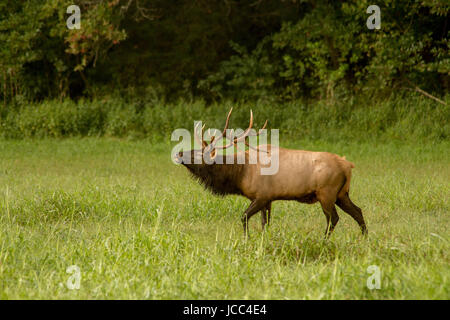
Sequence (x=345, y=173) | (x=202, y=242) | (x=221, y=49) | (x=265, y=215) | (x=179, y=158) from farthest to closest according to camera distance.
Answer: (x=221, y=49)
(x=265, y=215)
(x=345, y=173)
(x=179, y=158)
(x=202, y=242)

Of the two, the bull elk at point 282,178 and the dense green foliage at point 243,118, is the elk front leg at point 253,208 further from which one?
the dense green foliage at point 243,118

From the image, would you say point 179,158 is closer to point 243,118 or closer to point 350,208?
point 350,208

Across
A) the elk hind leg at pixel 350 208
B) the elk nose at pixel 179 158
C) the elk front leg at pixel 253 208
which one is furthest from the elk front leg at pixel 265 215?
the elk nose at pixel 179 158

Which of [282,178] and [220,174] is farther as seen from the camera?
[220,174]

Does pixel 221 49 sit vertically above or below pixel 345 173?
above

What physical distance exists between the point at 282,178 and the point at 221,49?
47.9 ft

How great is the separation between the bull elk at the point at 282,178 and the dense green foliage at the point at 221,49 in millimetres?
10057

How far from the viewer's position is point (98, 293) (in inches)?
192

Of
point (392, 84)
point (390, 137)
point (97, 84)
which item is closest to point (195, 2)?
point (97, 84)

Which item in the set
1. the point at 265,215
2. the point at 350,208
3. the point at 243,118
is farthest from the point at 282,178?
the point at 243,118

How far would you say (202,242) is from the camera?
669cm

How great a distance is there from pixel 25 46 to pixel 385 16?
31.4 ft

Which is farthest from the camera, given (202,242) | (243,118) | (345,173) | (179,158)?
(243,118)

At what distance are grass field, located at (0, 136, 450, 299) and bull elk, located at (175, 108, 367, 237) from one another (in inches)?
12.8
